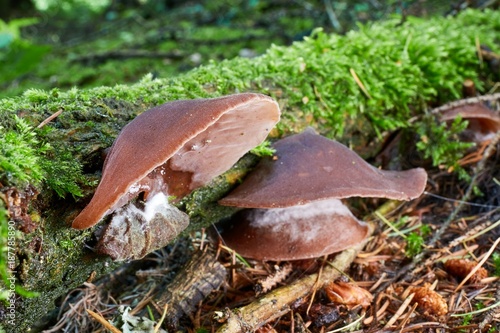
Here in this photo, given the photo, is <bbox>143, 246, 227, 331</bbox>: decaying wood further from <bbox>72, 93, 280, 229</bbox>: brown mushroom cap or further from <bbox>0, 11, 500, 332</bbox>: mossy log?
<bbox>72, 93, 280, 229</bbox>: brown mushroom cap

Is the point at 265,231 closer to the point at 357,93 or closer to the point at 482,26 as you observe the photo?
the point at 357,93

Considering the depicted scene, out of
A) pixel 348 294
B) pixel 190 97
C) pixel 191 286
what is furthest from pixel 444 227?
pixel 190 97

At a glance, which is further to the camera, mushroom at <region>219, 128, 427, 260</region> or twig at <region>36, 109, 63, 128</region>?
mushroom at <region>219, 128, 427, 260</region>

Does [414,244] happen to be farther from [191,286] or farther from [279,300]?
[191,286]

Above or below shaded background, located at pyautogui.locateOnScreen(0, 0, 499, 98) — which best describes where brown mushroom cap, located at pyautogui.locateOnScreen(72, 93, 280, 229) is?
above

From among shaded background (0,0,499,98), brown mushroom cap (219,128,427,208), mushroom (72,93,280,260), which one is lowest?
shaded background (0,0,499,98)

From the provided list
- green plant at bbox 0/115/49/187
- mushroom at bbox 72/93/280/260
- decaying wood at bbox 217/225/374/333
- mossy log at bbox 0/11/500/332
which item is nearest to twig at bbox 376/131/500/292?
decaying wood at bbox 217/225/374/333

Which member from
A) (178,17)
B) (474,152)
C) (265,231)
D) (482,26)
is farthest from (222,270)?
(178,17)
